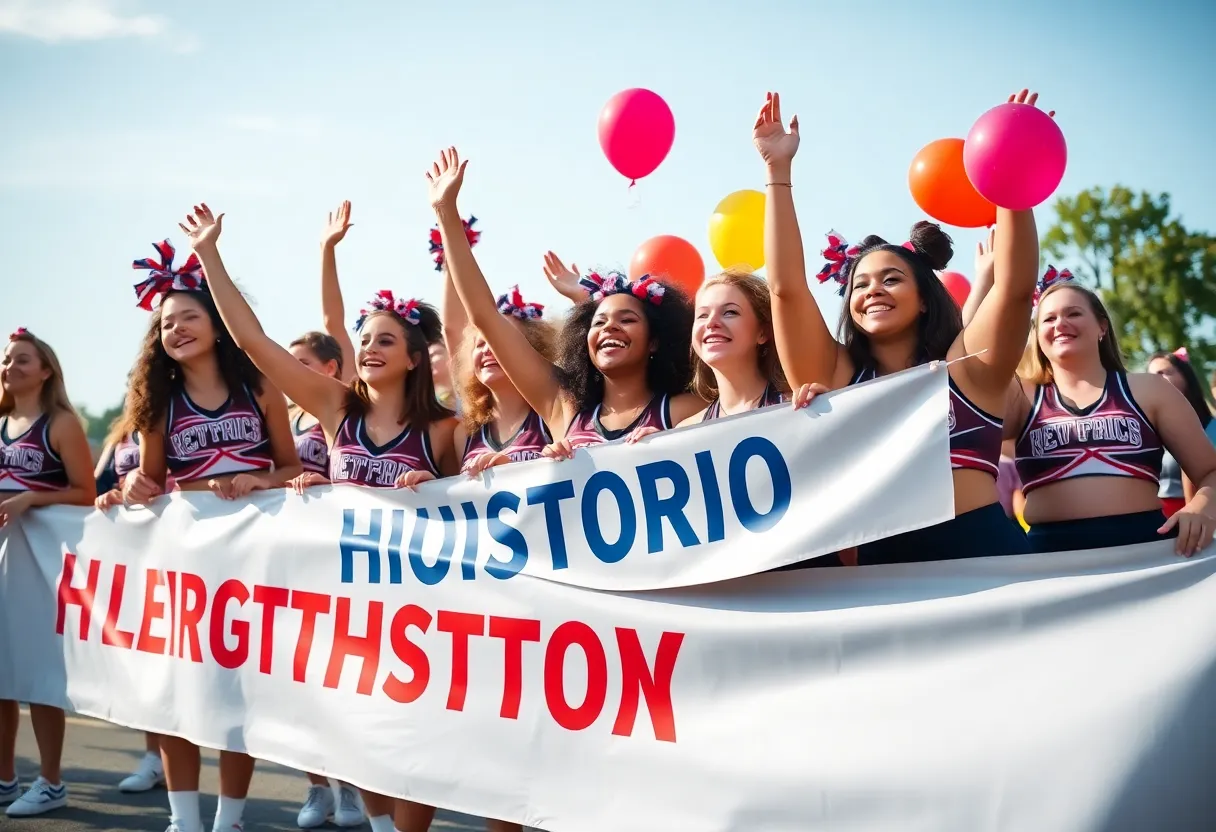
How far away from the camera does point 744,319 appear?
3811 mm

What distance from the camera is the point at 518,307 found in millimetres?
4965

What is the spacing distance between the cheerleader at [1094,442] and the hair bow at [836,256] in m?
0.74

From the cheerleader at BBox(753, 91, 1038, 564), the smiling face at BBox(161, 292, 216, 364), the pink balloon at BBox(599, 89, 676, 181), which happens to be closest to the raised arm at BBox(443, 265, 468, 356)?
the smiling face at BBox(161, 292, 216, 364)

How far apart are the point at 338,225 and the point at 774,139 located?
9.21ft

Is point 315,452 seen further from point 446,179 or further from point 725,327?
point 725,327

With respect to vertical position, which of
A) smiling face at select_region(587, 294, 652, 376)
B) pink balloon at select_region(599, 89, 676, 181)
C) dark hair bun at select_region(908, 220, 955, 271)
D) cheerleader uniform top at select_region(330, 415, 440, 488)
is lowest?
cheerleader uniform top at select_region(330, 415, 440, 488)

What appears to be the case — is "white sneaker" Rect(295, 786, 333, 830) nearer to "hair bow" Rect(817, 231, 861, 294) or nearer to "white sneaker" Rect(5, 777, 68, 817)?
"white sneaker" Rect(5, 777, 68, 817)

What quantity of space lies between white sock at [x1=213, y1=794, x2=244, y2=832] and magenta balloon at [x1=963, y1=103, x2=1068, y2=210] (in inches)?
140

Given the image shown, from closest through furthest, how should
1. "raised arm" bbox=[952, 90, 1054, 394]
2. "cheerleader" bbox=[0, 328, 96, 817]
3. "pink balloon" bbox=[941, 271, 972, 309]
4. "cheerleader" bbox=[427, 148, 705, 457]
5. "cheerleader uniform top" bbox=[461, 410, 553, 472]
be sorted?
"raised arm" bbox=[952, 90, 1054, 394], "cheerleader" bbox=[427, 148, 705, 457], "cheerleader uniform top" bbox=[461, 410, 553, 472], "cheerleader" bbox=[0, 328, 96, 817], "pink balloon" bbox=[941, 271, 972, 309]

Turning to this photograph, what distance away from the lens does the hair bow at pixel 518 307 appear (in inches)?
195

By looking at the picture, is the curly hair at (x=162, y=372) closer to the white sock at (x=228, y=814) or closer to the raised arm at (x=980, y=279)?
the white sock at (x=228, y=814)

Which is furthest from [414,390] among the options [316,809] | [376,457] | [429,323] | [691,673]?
[316,809]

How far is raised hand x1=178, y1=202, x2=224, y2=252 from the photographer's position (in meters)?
4.77

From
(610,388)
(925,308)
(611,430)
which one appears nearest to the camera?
(925,308)
